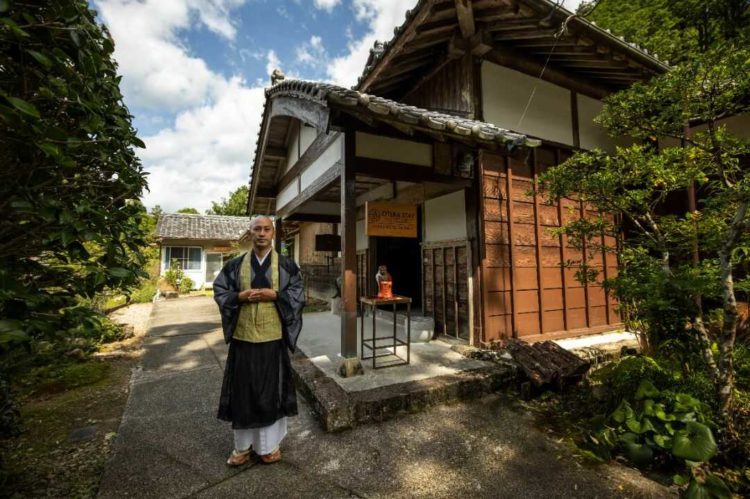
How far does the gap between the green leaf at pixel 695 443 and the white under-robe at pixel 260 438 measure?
120 inches

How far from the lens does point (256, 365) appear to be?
285 cm

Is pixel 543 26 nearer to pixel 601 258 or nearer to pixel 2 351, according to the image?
pixel 601 258

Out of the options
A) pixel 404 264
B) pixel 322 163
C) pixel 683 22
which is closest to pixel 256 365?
pixel 322 163

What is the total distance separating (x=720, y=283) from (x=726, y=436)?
123cm

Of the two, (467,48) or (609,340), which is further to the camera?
(609,340)

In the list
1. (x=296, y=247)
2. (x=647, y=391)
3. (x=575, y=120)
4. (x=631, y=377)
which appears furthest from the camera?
(x=296, y=247)

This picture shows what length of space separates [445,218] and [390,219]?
1403 millimetres

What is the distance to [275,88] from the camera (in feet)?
20.2

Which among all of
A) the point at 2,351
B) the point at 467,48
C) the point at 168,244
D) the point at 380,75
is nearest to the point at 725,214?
the point at 467,48

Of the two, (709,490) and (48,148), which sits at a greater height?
(48,148)

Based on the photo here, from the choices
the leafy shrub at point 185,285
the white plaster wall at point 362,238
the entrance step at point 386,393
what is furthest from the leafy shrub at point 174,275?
the entrance step at point 386,393

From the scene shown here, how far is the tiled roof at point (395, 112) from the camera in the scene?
3.70m

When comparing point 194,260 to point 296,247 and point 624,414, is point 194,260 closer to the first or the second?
point 296,247

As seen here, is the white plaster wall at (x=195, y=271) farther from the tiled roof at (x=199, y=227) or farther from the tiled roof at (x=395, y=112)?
the tiled roof at (x=395, y=112)
